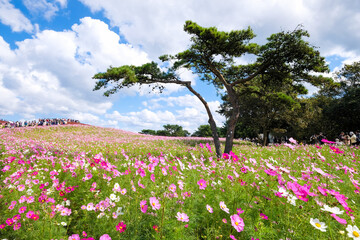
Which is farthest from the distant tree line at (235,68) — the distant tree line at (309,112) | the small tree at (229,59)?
the distant tree line at (309,112)

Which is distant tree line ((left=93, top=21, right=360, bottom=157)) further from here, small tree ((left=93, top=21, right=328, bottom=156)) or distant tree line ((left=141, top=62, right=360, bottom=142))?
distant tree line ((left=141, top=62, right=360, bottom=142))

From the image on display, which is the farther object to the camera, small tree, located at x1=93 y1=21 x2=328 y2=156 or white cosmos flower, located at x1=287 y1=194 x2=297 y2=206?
small tree, located at x1=93 y1=21 x2=328 y2=156

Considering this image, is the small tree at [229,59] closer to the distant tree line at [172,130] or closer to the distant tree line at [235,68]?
the distant tree line at [235,68]

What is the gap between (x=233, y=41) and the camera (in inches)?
396

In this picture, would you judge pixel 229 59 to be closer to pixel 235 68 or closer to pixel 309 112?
pixel 235 68

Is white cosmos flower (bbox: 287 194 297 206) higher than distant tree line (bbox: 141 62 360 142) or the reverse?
the reverse

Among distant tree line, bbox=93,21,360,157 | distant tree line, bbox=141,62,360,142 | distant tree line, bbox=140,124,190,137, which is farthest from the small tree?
distant tree line, bbox=140,124,190,137

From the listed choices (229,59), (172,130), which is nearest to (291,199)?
(229,59)

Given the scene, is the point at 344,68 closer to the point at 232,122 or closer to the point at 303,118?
the point at 303,118

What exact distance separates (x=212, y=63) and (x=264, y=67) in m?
2.99

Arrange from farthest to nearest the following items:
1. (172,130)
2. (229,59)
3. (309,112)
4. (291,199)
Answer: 1. (172,130)
2. (309,112)
3. (229,59)
4. (291,199)

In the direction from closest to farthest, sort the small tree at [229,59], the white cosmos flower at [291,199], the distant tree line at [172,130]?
the white cosmos flower at [291,199], the small tree at [229,59], the distant tree line at [172,130]

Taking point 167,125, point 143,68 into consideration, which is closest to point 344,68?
point 143,68

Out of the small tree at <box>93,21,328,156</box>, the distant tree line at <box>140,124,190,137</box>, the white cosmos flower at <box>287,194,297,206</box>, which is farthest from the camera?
the distant tree line at <box>140,124,190,137</box>
